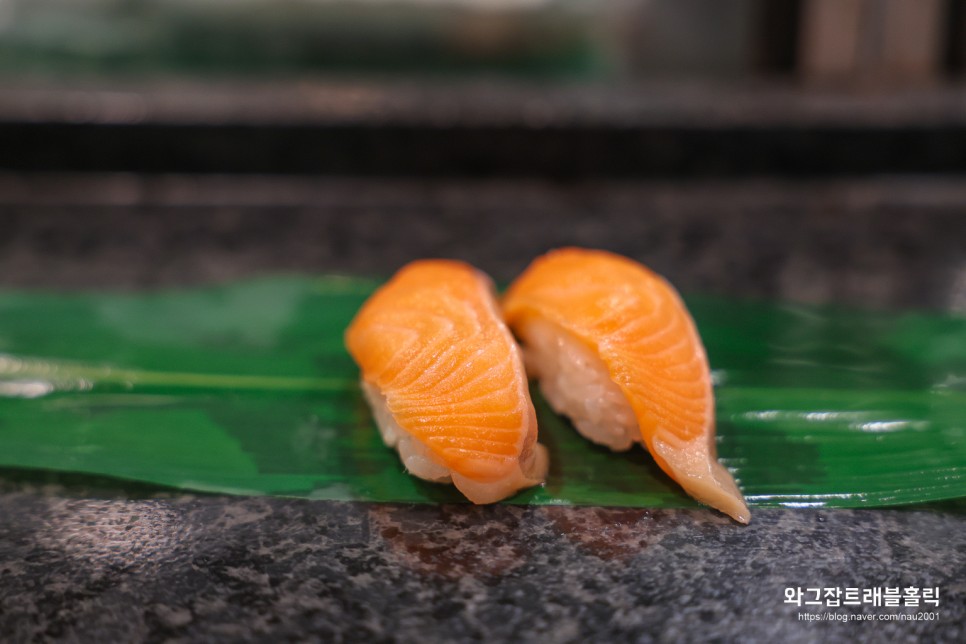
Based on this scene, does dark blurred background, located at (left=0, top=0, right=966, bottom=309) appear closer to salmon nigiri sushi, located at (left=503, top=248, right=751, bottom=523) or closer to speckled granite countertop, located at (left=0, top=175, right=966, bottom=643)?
salmon nigiri sushi, located at (left=503, top=248, right=751, bottom=523)

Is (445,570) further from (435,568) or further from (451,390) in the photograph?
(451,390)

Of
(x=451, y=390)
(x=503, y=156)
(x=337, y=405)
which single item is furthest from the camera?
(x=503, y=156)

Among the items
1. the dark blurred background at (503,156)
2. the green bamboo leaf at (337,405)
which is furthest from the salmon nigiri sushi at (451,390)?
the dark blurred background at (503,156)

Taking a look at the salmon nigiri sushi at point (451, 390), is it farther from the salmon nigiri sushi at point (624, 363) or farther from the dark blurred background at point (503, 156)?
the dark blurred background at point (503, 156)

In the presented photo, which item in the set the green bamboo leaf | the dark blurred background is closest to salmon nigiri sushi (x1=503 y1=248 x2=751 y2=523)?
the green bamboo leaf

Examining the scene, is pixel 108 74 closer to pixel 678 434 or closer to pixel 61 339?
Result: pixel 61 339

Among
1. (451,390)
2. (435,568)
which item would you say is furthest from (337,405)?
(435,568)
